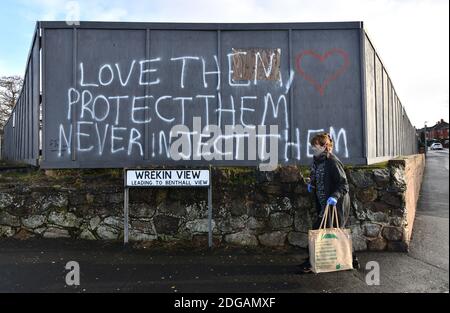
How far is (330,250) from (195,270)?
1.59 meters

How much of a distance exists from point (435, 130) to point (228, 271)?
105729 mm

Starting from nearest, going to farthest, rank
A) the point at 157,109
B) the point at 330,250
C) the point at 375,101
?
the point at 330,250
the point at 157,109
the point at 375,101

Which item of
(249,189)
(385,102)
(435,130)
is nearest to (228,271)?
(249,189)

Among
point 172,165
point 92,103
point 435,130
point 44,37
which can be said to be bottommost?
point 172,165

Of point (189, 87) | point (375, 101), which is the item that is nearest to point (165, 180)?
point (189, 87)

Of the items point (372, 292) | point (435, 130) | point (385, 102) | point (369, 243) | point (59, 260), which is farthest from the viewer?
point (435, 130)

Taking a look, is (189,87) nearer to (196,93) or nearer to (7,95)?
(196,93)

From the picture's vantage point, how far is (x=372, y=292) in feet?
14.6

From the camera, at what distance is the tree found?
26.0m

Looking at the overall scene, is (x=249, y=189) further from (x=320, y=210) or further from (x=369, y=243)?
(x=369, y=243)

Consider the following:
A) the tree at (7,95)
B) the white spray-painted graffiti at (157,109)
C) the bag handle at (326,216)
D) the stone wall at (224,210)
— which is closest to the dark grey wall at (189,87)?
the white spray-painted graffiti at (157,109)

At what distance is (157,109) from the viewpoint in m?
6.54

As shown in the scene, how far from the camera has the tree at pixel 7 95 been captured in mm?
25991

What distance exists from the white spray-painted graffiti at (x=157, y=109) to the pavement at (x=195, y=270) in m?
1.53
